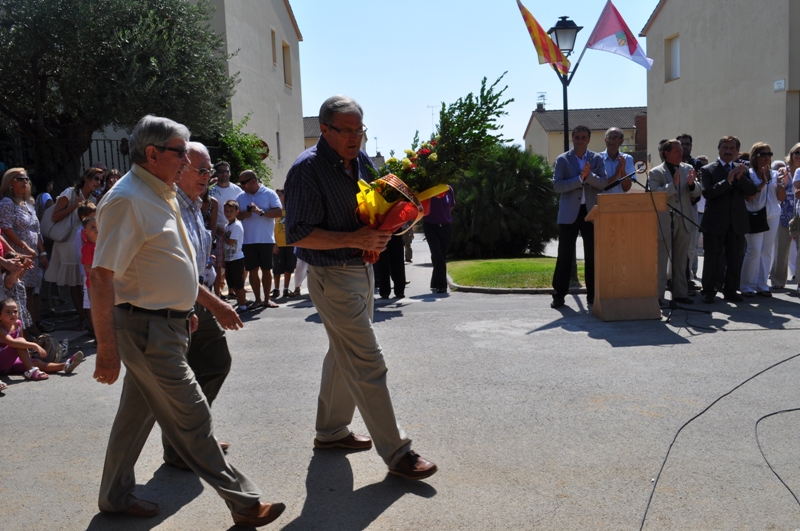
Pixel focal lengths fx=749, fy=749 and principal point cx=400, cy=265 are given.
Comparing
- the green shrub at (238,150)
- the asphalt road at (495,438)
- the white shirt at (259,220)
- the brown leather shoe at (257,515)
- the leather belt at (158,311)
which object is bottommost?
the asphalt road at (495,438)

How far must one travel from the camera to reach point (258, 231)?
11.4 meters

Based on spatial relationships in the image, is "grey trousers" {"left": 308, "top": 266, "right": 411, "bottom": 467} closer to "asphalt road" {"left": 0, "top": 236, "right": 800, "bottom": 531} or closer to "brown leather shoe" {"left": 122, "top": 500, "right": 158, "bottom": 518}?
"asphalt road" {"left": 0, "top": 236, "right": 800, "bottom": 531}

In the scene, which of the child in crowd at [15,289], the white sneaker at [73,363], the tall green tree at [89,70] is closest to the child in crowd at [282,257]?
the tall green tree at [89,70]

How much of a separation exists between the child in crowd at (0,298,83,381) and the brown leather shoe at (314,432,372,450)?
3513 millimetres

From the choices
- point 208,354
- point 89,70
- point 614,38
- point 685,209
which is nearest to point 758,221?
point 685,209

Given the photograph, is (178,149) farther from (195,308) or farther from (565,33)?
(565,33)

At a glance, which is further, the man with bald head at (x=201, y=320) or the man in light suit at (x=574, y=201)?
the man in light suit at (x=574, y=201)

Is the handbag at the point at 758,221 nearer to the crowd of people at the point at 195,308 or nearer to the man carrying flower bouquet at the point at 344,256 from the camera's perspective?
the crowd of people at the point at 195,308

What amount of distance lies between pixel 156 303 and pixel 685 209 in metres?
8.44

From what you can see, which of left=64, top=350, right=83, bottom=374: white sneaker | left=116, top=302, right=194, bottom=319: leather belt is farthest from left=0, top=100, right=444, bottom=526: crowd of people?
left=64, top=350, right=83, bottom=374: white sneaker

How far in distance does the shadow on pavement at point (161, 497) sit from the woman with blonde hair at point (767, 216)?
889 cm

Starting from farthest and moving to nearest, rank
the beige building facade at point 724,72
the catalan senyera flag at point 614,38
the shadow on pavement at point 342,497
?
the beige building facade at point 724,72 → the catalan senyera flag at point 614,38 → the shadow on pavement at point 342,497

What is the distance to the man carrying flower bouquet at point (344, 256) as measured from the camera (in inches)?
169

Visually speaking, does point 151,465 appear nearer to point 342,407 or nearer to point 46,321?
point 342,407
